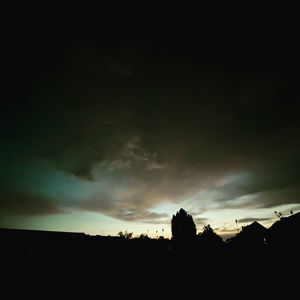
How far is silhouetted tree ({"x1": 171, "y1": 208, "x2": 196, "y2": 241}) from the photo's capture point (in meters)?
52.9

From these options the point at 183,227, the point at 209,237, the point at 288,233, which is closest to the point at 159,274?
the point at 288,233

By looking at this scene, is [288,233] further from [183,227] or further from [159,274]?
[183,227]

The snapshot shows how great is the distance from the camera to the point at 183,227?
176 ft

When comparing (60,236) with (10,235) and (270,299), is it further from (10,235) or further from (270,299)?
(270,299)

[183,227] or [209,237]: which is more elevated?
[183,227]

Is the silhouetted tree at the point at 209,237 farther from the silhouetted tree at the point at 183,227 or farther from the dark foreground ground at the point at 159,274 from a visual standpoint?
the dark foreground ground at the point at 159,274

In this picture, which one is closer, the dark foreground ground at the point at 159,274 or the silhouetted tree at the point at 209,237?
the dark foreground ground at the point at 159,274

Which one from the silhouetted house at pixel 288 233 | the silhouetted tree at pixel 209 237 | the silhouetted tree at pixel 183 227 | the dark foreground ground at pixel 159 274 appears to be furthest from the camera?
the silhouetted tree at pixel 209 237

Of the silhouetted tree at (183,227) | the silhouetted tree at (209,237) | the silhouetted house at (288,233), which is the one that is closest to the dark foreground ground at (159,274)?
the silhouetted house at (288,233)

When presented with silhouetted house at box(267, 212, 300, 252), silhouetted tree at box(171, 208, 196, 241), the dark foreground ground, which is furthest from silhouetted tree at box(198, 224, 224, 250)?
the dark foreground ground

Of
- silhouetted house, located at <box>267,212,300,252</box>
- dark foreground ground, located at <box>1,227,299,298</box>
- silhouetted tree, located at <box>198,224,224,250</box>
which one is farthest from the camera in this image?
silhouetted tree, located at <box>198,224,224,250</box>

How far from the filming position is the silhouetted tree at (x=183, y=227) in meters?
52.9

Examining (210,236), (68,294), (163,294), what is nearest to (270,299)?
(163,294)

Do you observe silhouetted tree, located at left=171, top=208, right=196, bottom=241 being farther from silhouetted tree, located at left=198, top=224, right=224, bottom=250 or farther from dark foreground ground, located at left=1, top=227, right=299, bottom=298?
dark foreground ground, located at left=1, top=227, right=299, bottom=298
